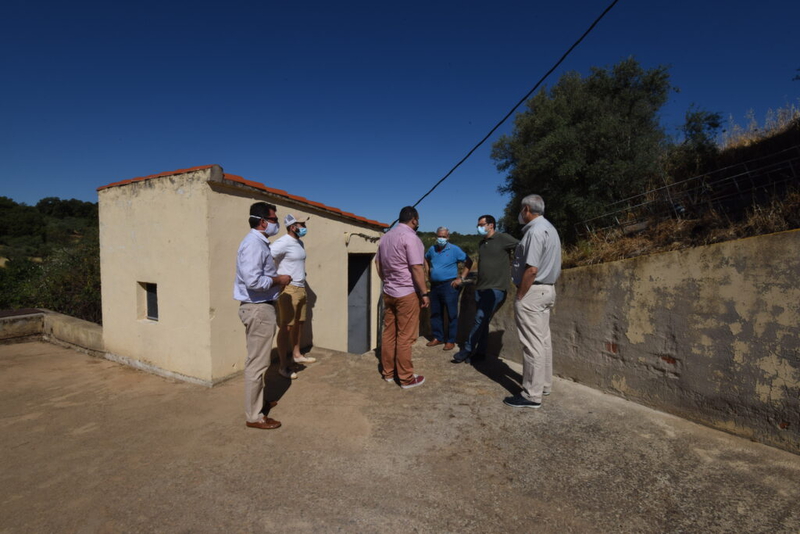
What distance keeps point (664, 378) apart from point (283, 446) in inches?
127

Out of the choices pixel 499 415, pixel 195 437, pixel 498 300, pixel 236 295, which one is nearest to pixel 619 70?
pixel 498 300

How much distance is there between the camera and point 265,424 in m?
3.16

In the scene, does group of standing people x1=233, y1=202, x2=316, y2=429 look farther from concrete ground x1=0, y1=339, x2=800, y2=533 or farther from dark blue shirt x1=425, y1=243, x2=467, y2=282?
dark blue shirt x1=425, y1=243, x2=467, y2=282

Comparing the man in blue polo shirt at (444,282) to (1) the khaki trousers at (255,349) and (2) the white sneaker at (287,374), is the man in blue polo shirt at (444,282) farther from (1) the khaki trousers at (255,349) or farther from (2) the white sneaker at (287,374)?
(1) the khaki trousers at (255,349)

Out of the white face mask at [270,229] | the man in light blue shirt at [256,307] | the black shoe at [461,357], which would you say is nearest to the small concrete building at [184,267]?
the white face mask at [270,229]

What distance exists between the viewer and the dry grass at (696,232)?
2.98 meters

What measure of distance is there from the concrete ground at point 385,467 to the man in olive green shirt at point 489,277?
759 millimetres

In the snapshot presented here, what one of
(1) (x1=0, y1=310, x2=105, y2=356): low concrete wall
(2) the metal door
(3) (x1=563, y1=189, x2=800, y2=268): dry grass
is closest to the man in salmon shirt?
(3) (x1=563, y1=189, x2=800, y2=268): dry grass

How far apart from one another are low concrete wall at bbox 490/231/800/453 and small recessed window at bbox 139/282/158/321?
524 centimetres

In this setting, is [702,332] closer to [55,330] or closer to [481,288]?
[481,288]

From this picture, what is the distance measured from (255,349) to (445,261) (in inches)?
121

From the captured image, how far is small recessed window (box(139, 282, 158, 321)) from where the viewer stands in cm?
518

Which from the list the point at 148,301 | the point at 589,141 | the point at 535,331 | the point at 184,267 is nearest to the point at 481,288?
the point at 535,331

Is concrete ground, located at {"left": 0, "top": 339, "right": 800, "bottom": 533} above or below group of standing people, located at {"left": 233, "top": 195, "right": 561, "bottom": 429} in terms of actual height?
below
